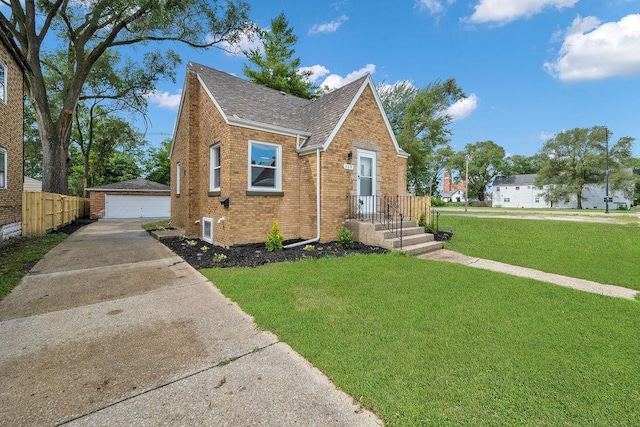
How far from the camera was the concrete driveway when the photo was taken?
212 cm

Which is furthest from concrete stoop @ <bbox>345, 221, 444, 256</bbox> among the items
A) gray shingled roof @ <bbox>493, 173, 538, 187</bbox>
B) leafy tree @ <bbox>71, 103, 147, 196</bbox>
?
gray shingled roof @ <bbox>493, 173, 538, 187</bbox>

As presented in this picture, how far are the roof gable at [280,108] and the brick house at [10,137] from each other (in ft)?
21.2

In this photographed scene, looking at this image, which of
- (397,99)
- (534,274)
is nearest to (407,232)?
(534,274)

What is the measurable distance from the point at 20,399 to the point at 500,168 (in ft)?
236

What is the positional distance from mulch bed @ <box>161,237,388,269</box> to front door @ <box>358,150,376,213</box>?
Result: 1802 millimetres

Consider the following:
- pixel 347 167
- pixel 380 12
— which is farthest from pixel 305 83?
pixel 347 167

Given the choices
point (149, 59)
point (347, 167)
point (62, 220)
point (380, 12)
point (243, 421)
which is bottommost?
point (243, 421)

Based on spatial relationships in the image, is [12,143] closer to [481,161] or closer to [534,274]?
[534,274]

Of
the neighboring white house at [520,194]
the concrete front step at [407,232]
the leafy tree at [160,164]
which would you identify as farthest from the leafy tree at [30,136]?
the neighboring white house at [520,194]

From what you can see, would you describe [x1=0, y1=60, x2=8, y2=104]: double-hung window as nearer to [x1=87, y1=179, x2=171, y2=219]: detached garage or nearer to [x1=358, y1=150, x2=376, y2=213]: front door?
[x1=358, y1=150, x2=376, y2=213]: front door

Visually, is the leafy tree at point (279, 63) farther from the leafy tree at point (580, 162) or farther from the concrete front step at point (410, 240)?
the leafy tree at point (580, 162)

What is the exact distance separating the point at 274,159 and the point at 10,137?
1049 centimetres

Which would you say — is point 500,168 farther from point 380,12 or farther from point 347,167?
point 347,167

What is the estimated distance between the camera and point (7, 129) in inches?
408
